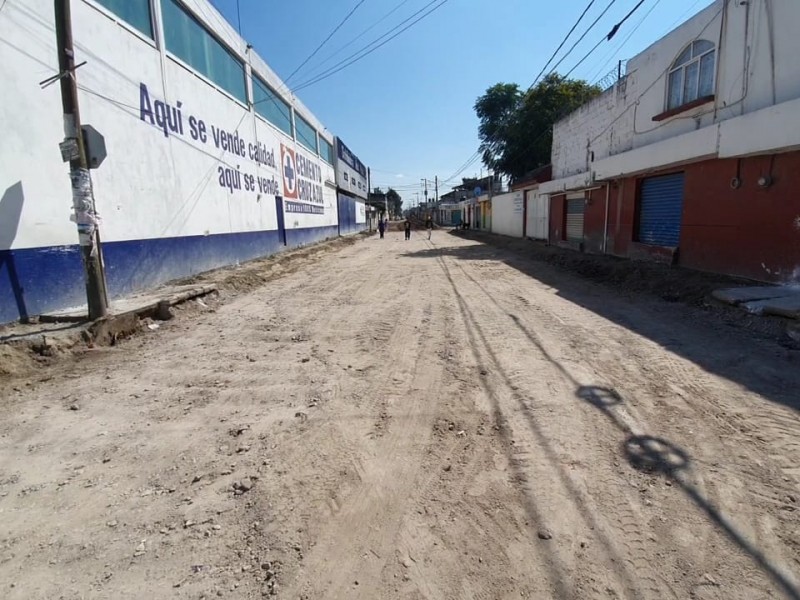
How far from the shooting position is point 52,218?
21.6ft

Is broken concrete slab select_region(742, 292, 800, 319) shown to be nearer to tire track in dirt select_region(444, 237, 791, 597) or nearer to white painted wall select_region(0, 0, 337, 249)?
tire track in dirt select_region(444, 237, 791, 597)

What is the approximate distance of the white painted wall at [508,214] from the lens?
2739 cm

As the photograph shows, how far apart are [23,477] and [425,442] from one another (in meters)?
2.85

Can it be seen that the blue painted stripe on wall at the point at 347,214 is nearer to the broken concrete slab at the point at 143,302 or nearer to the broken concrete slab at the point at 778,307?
the broken concrete slab at the point at 143,302

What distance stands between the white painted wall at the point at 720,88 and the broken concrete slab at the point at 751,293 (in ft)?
8.11

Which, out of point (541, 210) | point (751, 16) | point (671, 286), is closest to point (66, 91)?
point (671, 286)

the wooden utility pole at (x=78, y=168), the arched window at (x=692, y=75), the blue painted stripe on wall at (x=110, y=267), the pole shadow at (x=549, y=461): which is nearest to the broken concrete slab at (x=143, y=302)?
the blue painted stripe on wall at (x=110, y=267)

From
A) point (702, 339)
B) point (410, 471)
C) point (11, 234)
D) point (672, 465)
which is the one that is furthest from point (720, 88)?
point (11, 234)

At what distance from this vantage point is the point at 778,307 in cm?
616

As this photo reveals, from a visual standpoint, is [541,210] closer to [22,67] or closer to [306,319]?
[306,319]

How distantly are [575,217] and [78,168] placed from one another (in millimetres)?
17596

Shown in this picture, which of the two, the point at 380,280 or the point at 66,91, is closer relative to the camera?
the point at 66,91

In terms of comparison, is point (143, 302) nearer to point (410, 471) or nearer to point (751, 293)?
point (410, 471)

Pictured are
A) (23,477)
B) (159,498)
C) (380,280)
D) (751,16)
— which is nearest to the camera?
(159,498)
